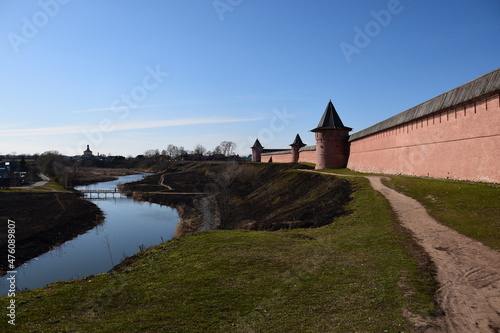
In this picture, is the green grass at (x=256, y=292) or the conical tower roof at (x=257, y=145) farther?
the conical tower roof at (x=257, y=145)

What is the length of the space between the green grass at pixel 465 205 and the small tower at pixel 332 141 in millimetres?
16735

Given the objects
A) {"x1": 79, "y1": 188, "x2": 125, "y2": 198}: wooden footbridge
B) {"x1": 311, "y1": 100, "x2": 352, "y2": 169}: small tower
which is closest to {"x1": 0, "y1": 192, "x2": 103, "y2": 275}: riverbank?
{"x1": 79, "y1": 188, "x2": 125, "y2": 198}: wooden footbridge

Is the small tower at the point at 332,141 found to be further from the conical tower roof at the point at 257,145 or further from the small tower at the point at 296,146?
the conical tower roof at the point at 257,145

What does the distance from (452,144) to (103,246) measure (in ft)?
64.0

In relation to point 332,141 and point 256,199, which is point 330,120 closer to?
point 332,141

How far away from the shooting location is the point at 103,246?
19656 millimetres

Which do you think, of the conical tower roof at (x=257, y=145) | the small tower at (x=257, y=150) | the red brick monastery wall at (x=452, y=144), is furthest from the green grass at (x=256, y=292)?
the conical tower roof at (x=257, y=145)

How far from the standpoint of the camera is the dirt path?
356cm

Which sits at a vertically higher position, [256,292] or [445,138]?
[445,138]

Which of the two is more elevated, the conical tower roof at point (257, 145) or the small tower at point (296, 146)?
the conical tower roof at point (257, 145)

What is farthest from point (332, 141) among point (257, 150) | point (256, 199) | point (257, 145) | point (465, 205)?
point (257, 145)

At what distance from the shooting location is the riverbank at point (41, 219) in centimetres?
1894

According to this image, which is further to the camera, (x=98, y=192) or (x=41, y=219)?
(x=98, y=192)

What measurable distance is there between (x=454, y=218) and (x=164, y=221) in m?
22.7
